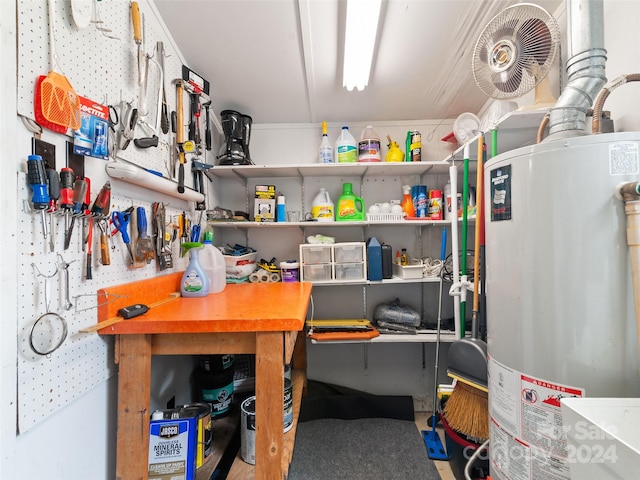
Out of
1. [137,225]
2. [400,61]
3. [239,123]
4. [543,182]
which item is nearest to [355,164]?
[400,61]

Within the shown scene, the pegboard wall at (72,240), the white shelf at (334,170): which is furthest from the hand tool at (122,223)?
the white shelf at (334,170)

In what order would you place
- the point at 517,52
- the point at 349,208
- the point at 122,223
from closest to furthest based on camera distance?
the point at 122,223
the point at 517,52
the point at 349,208

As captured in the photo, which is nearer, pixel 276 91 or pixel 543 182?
pixel 543 182

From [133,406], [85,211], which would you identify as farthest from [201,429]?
[85,211]

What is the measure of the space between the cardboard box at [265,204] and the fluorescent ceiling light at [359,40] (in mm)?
875

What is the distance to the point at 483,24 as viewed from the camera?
1.27 meters

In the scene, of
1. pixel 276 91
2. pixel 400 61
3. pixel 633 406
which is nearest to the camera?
pixel 633 406

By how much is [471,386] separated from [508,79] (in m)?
1.33

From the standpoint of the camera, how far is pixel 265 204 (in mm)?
1979

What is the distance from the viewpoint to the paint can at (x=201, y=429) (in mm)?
1069

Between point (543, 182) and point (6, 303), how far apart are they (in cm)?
136

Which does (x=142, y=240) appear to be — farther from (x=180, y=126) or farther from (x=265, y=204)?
(x=265, y=204)

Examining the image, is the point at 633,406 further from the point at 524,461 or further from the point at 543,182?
the point at 543,182

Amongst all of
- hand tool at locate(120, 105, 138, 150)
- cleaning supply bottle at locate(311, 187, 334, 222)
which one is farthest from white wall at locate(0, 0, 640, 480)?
cleaning supply bottle at locate(311, 187, 334, 222)
